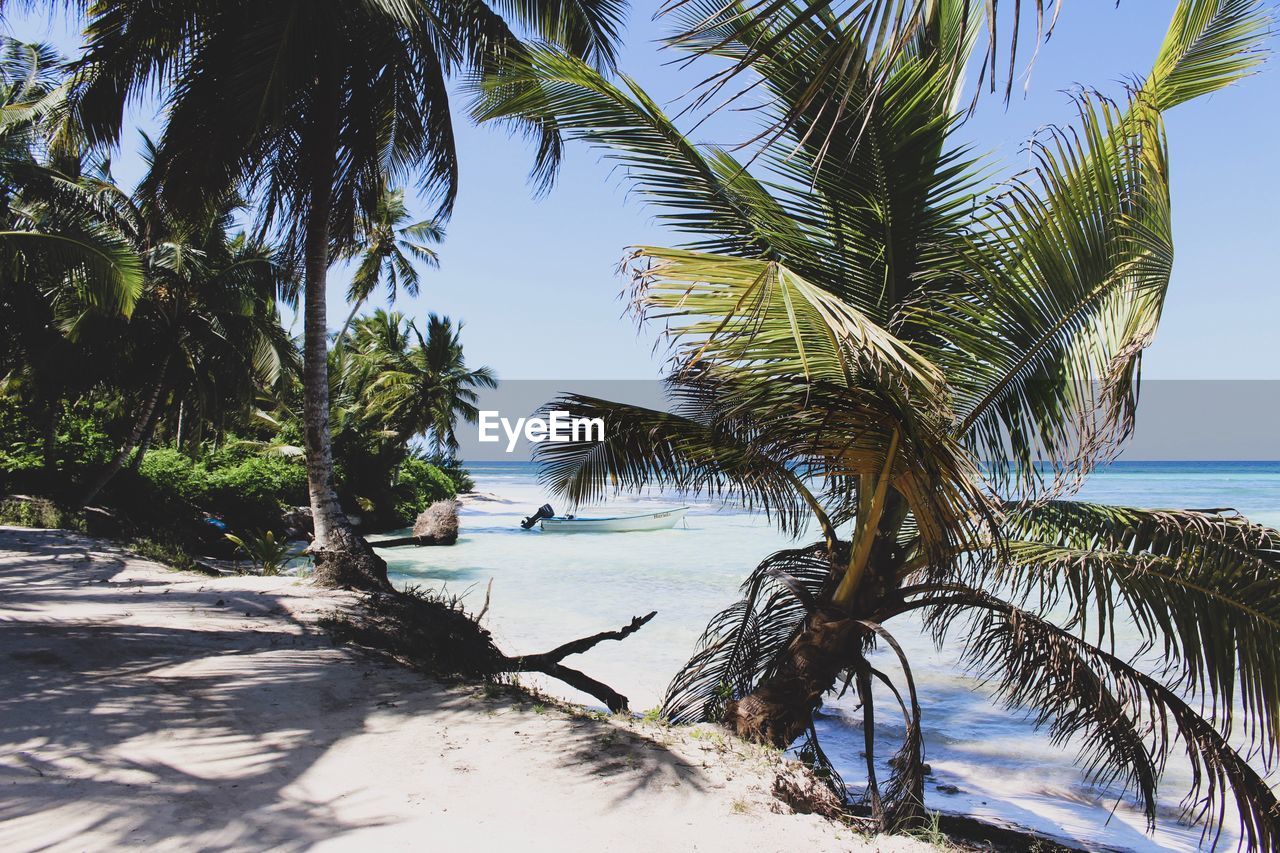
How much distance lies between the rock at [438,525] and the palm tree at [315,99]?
508 inches

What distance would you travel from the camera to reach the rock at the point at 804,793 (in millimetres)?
3875

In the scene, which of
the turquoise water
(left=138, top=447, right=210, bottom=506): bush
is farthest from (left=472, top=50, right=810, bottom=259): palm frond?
(left=138, top=447, right=210, bottom=506): bush

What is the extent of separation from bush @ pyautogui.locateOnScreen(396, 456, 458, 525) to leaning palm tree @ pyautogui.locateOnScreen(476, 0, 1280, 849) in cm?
2292

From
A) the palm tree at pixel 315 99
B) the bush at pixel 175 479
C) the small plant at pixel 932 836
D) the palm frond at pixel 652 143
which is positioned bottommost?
the small plant at pixel 932 836

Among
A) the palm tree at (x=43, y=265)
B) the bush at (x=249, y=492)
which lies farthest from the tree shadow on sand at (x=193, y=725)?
the bush at (x=249, y=492)

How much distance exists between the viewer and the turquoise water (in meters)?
6.09

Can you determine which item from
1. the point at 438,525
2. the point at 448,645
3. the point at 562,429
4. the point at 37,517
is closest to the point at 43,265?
the point at 37,517

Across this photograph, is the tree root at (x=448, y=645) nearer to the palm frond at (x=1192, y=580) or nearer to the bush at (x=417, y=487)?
the palm frond at (x=1192, y=580)

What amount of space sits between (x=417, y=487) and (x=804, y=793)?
87.5ft

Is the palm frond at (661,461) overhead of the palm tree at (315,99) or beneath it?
beneath

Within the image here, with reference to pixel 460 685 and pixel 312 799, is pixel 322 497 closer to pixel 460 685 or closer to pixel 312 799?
pixel 460 685

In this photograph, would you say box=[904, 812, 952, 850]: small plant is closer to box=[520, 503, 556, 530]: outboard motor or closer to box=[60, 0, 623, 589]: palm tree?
box=[60, 0, 623, 589]: palm tree

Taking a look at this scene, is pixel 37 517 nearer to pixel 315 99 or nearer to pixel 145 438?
pixel 145 438

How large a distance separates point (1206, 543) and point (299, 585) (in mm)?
8306
